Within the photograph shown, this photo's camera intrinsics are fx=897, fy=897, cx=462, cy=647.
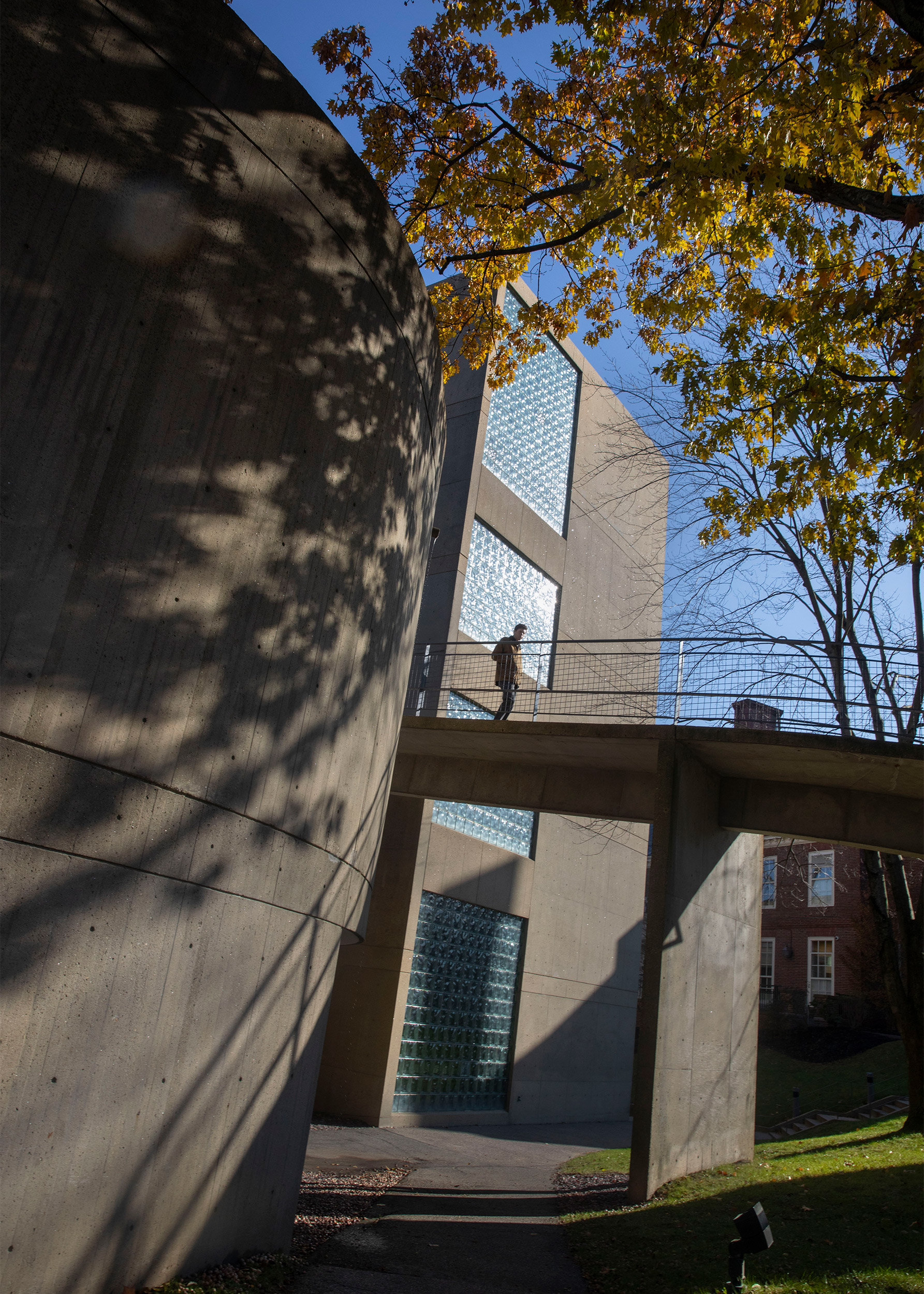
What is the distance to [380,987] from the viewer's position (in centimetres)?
1384

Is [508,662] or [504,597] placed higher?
[504,597]

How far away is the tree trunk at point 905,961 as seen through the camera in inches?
537

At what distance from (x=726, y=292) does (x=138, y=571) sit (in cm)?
756

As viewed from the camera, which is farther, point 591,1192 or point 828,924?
point 828,924

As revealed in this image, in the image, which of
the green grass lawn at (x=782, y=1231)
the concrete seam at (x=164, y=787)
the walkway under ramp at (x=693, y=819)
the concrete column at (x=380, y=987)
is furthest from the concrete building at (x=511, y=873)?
the concrete seam at (x=164, y=787)

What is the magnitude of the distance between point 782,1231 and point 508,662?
788 centimetres

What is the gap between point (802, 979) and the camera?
99.6ft

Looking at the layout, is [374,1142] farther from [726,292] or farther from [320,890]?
[726,292]

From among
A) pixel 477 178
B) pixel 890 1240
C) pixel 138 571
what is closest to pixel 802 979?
pixel 890 1240

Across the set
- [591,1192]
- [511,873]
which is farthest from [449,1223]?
[511,873]

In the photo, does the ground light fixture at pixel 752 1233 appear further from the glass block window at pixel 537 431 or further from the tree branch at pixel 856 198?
the glass block window at pixel 537 431

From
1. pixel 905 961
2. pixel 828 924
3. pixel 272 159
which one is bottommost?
pixel 905 961

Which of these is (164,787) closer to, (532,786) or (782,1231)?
(782,1231)

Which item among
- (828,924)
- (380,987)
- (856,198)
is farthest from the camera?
(828,924)
